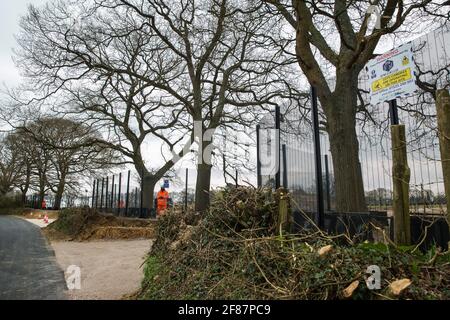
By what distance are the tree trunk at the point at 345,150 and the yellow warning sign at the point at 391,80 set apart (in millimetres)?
2233

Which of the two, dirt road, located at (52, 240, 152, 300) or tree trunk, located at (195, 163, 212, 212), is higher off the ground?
tree trunk, located at (195, 163, 212, 212)

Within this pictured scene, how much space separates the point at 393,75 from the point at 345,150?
250cm

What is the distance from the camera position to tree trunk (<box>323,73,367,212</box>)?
6.77m

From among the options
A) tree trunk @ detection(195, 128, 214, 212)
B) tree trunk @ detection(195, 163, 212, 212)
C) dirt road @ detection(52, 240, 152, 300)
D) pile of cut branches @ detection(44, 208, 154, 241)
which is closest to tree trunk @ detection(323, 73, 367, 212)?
dirt road @ detection(52, 240, 152, 300)

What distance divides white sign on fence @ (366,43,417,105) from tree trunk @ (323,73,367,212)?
220 cm

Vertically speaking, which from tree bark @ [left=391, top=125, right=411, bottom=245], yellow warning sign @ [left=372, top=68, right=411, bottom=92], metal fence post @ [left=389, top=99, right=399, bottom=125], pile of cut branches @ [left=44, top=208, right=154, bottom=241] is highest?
yellow warning sign @ [left=372, top=68, right=411, bottom=92]

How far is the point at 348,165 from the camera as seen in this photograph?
6.96 m

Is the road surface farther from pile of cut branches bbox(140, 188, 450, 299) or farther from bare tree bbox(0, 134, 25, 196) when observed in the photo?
bare tree bbox(0, 134, 25, 196)

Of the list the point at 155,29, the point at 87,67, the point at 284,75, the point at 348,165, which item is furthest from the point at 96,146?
the point at 348,165

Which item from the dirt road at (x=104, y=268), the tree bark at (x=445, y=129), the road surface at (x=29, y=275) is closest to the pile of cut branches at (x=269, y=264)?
the tree bark at (x=445, y=129)

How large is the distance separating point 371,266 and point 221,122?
16.1 metres

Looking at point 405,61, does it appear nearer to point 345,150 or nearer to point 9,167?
point 345,150

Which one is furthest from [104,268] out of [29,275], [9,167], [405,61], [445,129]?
[9,167]

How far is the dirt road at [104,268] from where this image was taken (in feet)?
19.3
